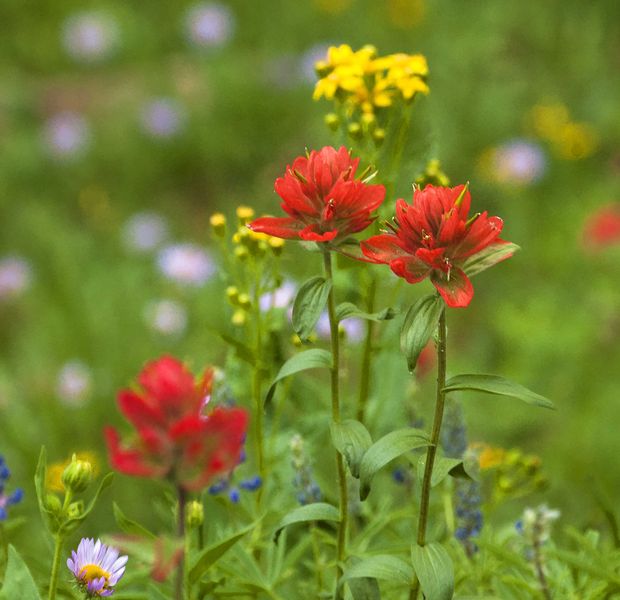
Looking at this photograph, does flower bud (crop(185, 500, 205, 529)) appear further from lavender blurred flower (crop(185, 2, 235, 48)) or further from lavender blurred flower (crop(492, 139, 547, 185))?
lavender blurred flower (crop(185, 2, 235, 48))

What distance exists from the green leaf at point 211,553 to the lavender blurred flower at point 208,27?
3015mm

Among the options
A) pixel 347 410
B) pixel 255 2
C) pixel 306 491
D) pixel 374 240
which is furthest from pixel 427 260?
pixel 255 2

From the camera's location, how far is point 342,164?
0.84 metres

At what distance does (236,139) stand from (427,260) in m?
2.74

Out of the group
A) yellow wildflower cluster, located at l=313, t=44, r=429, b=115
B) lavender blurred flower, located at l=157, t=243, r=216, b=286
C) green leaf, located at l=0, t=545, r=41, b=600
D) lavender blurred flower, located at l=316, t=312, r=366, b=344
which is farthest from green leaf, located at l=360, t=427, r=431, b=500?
lavender blurred flower, located at l=157, t=243, r=216, b=286

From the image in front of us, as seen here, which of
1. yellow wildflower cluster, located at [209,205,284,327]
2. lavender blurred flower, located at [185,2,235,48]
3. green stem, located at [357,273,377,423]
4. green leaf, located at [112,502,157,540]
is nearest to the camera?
green leaf, located at [112,502,157,540]

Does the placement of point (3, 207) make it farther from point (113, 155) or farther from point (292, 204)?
point (292, 204)

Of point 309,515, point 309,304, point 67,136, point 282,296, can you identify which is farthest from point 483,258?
point 67,136

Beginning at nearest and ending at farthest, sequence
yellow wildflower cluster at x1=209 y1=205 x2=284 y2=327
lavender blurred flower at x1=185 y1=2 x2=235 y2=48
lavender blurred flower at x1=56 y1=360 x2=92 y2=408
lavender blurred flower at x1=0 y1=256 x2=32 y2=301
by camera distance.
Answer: yellow wildflower cluster at x1=209 y1=205 x2=284 y2=327
lavender blurred flower at x1=56 y1=360 x2=92 y2=408
lavender blurred flower at x1=0 y1=256 x2=32 y2=301
lavender blurred flower at x1=185 y1=2 x2=235 y2=48

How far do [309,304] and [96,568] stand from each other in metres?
0.28

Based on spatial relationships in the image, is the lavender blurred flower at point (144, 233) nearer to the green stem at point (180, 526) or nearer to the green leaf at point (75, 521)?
the green leaf at point (75, 521)

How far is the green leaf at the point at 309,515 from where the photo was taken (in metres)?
0.87

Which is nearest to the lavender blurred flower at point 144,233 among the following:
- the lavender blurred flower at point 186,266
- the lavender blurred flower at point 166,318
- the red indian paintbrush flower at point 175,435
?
the lavender blurred flower at point 186,266

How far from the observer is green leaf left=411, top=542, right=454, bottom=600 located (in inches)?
31.4
